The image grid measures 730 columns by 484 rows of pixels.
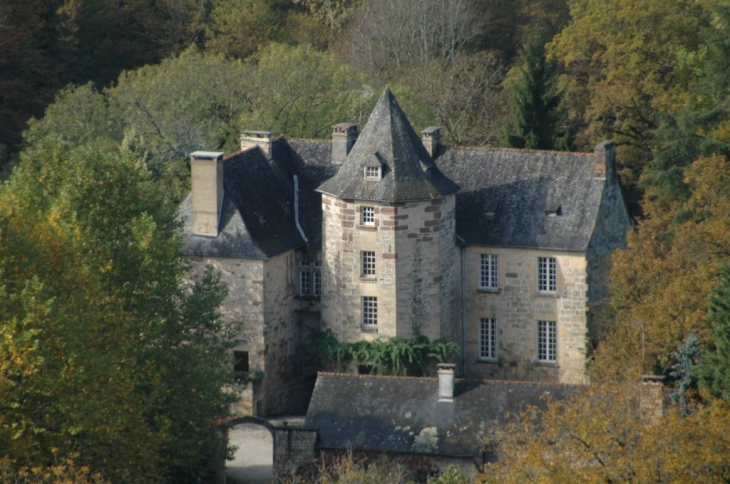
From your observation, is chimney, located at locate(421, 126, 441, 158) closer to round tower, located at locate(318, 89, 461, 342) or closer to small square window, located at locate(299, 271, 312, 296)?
round tower, located at locate(318, 89, 461, 342)

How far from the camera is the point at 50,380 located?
137ft

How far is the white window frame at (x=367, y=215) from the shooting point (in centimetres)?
5466

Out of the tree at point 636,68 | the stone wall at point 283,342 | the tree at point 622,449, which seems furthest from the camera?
the tree at point 636,68

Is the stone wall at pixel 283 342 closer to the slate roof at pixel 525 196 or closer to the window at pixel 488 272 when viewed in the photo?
the slate roof at pixel 525 196

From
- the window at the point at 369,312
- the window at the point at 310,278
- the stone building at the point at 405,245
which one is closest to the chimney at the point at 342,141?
the stone building at the point at 405,245

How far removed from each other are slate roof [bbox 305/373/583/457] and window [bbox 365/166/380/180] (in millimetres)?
7586

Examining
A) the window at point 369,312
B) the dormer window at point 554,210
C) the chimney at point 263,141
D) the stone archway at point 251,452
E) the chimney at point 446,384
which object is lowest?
the stone archway at point 251,452

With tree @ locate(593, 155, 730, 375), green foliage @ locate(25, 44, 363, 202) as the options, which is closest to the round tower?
tree @ locate(593, 155, 730, 375)

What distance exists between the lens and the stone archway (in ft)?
165

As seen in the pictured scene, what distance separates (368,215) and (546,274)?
6789 mm

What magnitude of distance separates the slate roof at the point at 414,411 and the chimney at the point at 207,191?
781 cm

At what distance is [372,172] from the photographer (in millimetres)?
54625

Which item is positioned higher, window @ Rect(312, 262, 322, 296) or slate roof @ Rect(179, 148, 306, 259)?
slate roof @ Rect(179, 148, 306, 259)

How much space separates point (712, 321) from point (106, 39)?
138 feet
